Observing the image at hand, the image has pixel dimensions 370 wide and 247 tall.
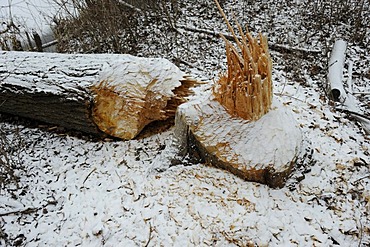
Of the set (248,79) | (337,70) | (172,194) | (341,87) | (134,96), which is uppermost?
(248,79)

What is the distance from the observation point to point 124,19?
5.62 m

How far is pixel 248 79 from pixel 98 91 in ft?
4.85

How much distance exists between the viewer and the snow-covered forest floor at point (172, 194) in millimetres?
2371

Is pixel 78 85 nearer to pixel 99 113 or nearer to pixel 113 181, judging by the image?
pixel 99 113

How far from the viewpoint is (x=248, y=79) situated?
246 cm

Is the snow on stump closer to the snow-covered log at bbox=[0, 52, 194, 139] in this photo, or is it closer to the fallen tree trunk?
the snow-covered log at bbox=[0, 52, 194, 139]

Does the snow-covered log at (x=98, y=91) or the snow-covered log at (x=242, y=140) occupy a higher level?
the snow-covered log at (x=98, y=91)

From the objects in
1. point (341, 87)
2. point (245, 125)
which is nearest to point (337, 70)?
point (341, 87)

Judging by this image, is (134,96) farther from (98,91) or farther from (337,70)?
(337,70)

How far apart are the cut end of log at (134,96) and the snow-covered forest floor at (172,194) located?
0.22m

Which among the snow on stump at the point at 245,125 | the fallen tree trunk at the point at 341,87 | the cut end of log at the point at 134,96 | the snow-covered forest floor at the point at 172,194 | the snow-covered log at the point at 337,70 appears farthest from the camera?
the snow-covered log at the point at 337,70

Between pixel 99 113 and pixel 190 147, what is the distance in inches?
39.7

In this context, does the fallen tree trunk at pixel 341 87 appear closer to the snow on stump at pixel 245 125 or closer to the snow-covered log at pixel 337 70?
the snow-covered log at pixel 337 70

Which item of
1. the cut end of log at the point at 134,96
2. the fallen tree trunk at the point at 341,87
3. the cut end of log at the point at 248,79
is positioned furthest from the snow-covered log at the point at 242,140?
the fallen tree trunk at the point at 341,87
